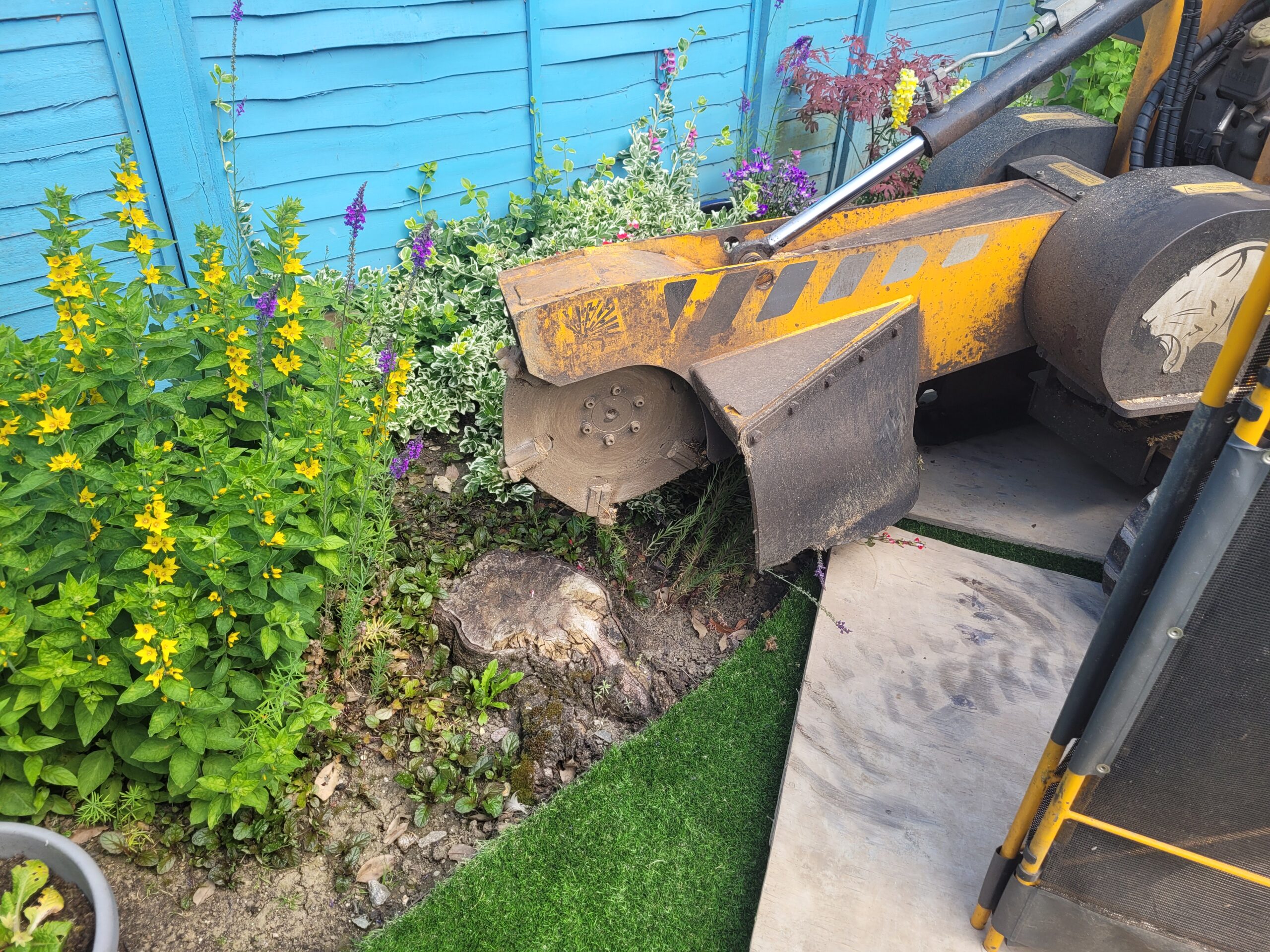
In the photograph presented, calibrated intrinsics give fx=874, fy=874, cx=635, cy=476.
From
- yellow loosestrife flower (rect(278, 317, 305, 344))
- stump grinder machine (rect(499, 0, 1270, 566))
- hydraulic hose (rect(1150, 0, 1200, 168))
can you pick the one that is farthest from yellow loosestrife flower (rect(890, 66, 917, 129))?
yellow loosestrife flower (rect(278, 317, 305, 344))

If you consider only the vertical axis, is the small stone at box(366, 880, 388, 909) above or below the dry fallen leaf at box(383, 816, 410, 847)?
below

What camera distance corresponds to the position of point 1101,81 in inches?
253

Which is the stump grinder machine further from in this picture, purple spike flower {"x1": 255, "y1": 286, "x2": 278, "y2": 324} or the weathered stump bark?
purple spike flower {"x1": 255, "y1": 286, "x2": 278, "y2": 324}

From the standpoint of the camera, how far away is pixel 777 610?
3.40 m

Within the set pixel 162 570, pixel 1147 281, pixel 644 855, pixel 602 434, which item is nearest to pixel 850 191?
pixel 1147 281

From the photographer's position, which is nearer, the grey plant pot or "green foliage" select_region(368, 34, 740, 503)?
the grey plant pot

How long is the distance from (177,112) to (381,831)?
9.07 ft

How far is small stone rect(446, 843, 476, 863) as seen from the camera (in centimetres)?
253

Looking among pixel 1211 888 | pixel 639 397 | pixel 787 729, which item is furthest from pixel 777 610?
pixel 1211 888

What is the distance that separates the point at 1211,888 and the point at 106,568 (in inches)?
108

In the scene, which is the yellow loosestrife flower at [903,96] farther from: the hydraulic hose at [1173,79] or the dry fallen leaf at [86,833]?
the dry fallen leaf at [86,833]

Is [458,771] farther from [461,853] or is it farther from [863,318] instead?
[863,318]

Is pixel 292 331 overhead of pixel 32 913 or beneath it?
overhead

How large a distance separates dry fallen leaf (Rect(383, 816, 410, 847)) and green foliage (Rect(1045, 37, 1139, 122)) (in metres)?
6.33
